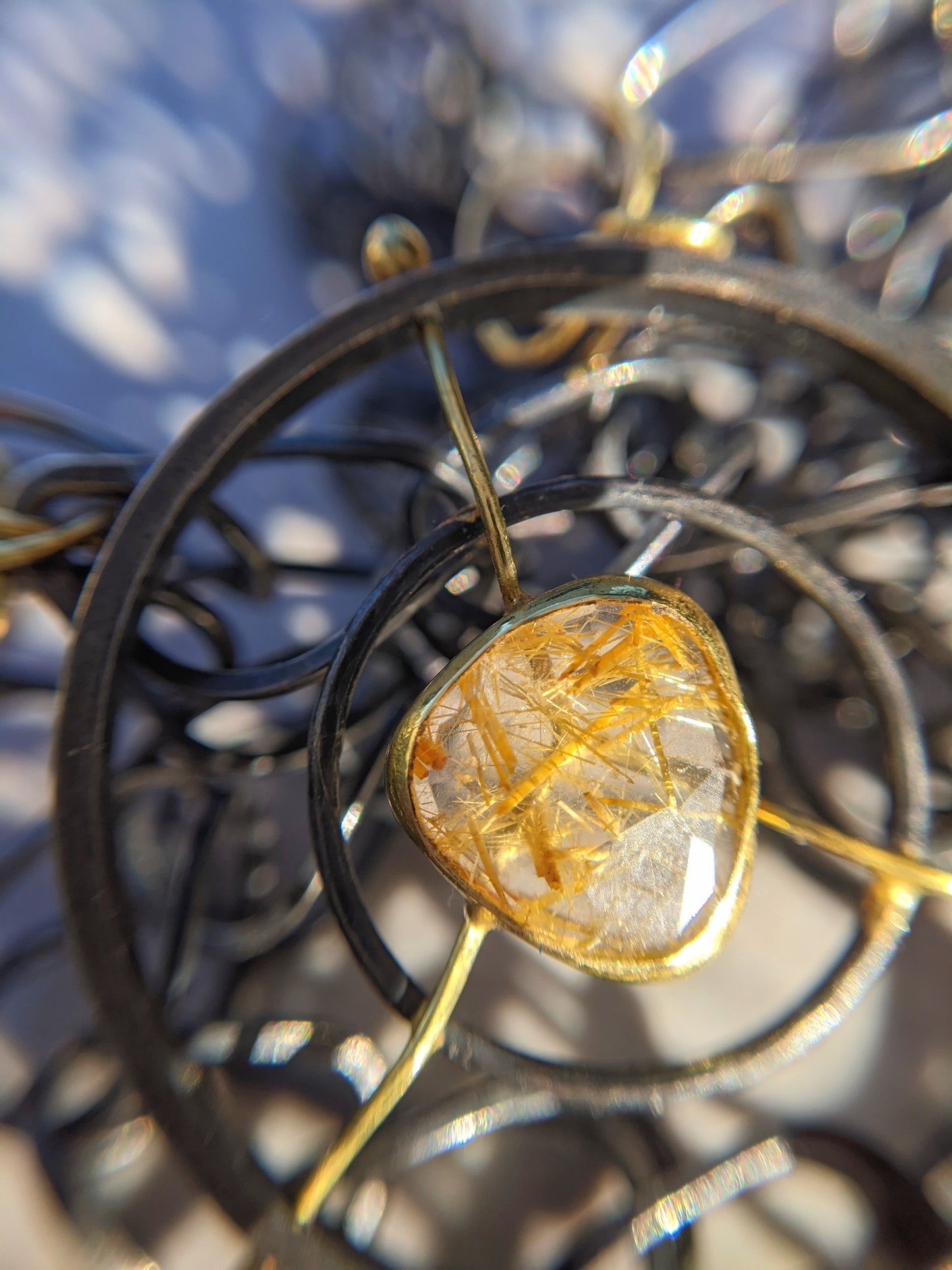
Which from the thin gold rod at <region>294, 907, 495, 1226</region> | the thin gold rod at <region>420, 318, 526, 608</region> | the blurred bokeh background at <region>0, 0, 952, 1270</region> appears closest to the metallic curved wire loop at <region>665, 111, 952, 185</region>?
the blurred bokeh background at <region>0, 0, 952, 1270</region>

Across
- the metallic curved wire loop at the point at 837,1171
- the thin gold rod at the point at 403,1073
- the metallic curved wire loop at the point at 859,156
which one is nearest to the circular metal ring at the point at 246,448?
the thin gold rod at the point at 403,1073

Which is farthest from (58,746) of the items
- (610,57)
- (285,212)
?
(610,57)

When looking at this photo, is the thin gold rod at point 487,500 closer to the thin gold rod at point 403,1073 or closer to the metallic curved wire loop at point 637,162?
the thin gold rod at point 403,1073

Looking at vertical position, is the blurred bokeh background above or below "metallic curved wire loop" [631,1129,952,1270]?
above

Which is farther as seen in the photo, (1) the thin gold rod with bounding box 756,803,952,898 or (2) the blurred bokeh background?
(2) the blurred bokeh background

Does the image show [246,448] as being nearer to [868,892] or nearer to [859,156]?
[868,892]

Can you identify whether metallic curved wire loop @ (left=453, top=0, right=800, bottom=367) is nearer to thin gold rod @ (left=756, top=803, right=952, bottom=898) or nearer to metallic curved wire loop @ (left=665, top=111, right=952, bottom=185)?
metallic curved wire loop @ (left=665, top=111, right=952, bottom=185)

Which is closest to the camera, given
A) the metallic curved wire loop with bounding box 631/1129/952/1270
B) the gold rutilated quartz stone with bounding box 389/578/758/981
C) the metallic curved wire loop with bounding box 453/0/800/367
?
the gold rutilated quartz stone with bounding box 389/578/758/981

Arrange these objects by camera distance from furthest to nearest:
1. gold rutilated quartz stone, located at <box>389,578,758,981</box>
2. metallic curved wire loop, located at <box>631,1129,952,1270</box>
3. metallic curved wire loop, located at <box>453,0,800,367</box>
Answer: metallic curved wire loop, located at <box>453,0,800,367</box>, metallic curved wire loop, located at <box>631,1129,952,1270</box>, gold rutilated quartz stone, located at <box>389,578,758,981</box>

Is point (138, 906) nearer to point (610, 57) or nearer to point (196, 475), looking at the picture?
point (196, 475)
